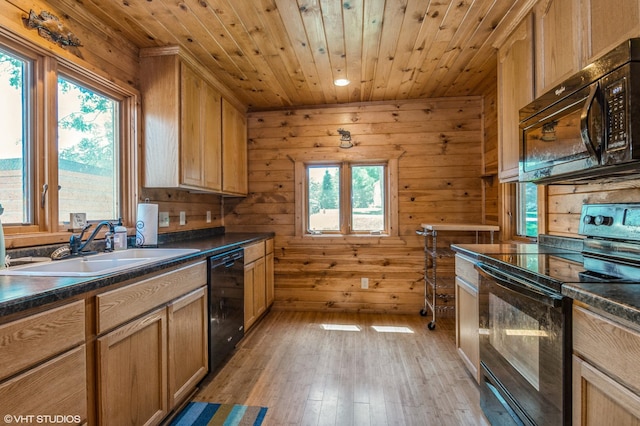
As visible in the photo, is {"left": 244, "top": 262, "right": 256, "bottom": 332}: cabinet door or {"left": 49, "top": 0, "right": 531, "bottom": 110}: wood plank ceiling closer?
{"left": 49, "top": 0, "right": 531, "bottom": 110}: wood plank ceiling

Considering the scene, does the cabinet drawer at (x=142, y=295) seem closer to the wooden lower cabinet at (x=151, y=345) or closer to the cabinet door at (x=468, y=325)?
the wooden lower cabinet at (x=151, y=345)

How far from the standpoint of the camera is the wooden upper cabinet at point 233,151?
3176 mm

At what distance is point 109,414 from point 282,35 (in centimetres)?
234

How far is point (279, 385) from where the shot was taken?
211cm

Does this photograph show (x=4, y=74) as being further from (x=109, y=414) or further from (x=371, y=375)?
(x=371, y=375)

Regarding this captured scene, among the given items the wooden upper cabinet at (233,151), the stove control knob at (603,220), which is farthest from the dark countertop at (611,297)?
the wooden upper cabinet at (233,151)

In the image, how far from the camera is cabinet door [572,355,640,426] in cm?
81

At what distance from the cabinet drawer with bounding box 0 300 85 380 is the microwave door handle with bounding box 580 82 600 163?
2.00 metres

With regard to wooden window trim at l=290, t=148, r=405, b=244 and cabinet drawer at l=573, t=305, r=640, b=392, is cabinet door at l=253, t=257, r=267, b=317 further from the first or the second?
cabinet drawer at l=573, t=305, r=640, b=392

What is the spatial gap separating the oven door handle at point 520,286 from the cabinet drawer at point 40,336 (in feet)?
5.42

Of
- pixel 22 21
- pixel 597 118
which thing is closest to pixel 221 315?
pixel 22 21

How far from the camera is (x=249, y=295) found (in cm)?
290

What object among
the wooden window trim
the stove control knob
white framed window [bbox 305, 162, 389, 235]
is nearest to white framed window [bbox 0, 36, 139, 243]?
the wooden window trim

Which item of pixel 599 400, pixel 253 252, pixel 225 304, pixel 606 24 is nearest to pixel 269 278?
pixel 253 252
